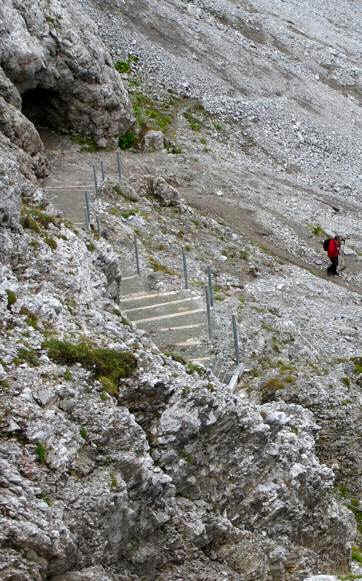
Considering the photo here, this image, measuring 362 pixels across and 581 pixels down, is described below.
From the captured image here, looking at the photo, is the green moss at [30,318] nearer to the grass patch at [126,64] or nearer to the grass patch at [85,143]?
the grass patch at [85,143]

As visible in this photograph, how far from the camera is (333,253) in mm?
31422

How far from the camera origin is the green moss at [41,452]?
9.63m

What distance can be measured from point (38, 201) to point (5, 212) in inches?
115

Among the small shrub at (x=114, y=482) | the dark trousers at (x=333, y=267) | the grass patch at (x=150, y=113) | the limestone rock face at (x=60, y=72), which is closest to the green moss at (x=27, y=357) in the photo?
the small shrub at (x=114, y=482)

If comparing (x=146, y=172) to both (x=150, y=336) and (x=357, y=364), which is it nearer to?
(x=357, y=364)

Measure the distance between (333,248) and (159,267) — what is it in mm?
10199

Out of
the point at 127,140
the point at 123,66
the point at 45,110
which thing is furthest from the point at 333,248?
the point at 123,66

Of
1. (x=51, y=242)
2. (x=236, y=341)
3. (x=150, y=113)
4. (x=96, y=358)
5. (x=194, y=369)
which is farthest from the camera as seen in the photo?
(x=150, y=113)

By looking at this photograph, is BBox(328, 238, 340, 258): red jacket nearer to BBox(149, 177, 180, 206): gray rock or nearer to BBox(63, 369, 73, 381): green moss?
BBox(149, 177, 180, 206): gray rock

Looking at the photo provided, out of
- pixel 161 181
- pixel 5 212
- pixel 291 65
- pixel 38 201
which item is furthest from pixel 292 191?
pixel 5 212

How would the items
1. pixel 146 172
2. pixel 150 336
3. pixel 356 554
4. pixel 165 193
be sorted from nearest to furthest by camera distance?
pixel 356 554 < pixel 150 336 < pixel 165 193 < pixel 146 172

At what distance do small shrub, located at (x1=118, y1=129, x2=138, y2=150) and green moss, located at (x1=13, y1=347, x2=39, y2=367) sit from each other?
2690 centimetres

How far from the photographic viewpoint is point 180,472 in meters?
12.3

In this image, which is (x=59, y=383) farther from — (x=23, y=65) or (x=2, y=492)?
(x=23, y=65)
